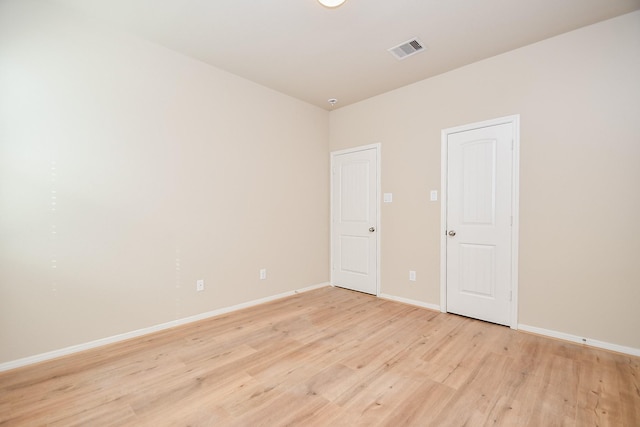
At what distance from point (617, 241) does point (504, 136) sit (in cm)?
134

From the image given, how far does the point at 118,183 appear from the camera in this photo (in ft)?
8.63

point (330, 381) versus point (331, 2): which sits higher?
point (331, 2)

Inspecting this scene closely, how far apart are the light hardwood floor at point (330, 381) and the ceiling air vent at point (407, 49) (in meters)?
2.86

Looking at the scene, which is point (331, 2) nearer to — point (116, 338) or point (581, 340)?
point (116, 338)

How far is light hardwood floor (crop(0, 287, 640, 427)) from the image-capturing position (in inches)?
65.8

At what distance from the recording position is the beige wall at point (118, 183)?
220cm

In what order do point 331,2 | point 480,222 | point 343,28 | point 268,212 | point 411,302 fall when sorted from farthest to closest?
point 268,212, point 411,302, point 480,222, point 343,28, point 331,2

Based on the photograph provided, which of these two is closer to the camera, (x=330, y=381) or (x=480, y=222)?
(x=330, y=381)

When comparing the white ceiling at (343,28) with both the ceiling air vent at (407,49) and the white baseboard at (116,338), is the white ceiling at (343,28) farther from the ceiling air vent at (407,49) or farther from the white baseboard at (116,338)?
the white baseboard at (116,338)

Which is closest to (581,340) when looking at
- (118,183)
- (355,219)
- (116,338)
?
(355,219)

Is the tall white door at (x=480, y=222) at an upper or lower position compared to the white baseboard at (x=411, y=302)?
upper

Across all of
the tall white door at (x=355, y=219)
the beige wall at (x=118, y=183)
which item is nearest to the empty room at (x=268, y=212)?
the beige wall at (x=118, y=183)

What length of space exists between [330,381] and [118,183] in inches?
99.6

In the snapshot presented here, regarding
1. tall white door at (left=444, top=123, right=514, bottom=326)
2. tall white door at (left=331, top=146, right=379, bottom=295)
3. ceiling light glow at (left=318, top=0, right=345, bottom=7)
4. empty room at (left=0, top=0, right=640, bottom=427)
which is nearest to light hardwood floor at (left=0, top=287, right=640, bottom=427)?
empty room at (left=0, top=0, right=640, bottom=427)
